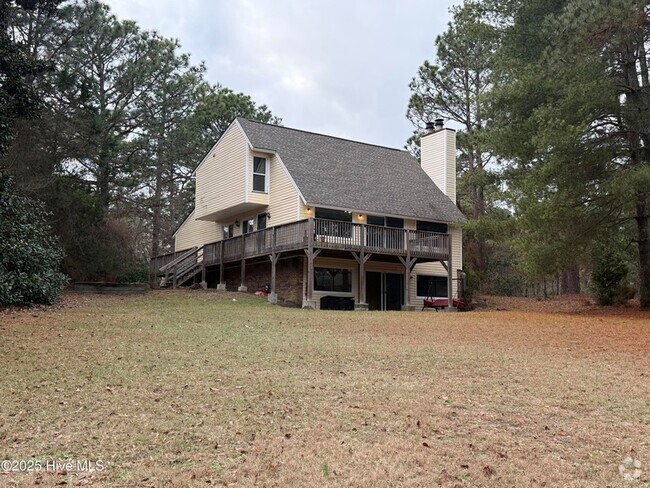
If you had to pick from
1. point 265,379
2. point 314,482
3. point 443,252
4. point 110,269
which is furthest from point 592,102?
point 110,269

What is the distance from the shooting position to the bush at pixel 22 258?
14.4m

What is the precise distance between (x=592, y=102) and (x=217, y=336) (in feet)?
38.1

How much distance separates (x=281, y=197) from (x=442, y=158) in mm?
9406

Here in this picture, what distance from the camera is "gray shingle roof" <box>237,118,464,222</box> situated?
21953 millimetres

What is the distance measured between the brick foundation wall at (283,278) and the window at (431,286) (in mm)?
5881

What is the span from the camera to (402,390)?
21.7ft

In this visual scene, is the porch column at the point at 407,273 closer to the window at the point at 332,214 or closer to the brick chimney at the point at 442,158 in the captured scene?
the window at the point at 332,214

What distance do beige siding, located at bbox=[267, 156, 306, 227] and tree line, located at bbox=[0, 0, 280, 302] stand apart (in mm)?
6225

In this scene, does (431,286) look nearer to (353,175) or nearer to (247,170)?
(353,175)

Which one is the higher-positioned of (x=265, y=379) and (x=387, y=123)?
(x=387, y=123)

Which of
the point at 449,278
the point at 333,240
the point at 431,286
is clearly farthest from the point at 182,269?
the point at 449,278

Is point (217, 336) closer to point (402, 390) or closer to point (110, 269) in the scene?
point (402, 390)

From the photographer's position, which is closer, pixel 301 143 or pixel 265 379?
pixel 265 379

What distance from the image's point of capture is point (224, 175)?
24.1 meters
